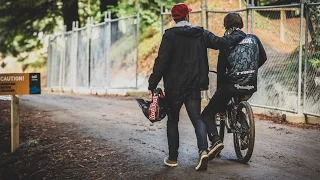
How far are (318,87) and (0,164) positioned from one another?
6.44m

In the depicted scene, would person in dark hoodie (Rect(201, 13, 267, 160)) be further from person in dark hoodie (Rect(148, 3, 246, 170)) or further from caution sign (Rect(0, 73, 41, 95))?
caution sign (Rect(0, 73, 41, 95))

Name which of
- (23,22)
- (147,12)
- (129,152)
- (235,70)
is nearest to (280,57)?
(235,70)

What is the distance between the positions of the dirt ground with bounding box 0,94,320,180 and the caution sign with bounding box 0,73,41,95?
3.33ft

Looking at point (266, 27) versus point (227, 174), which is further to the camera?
point (266, 27)

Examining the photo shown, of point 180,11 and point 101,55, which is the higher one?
point 101,55

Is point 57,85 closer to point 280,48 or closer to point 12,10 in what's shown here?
point 12,10

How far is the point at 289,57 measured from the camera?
1045 centimetres

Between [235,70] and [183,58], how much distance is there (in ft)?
2.55

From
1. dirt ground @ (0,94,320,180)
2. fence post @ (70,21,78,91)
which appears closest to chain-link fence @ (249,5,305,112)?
dirt ground @ (0,94,320,180)

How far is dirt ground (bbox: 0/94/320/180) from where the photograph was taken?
18.4 feet

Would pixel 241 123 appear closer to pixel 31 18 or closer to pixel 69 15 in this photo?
pixel 31 18

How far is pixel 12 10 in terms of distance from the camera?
77.9 feet

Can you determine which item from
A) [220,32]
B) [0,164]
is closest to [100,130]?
[0,164]

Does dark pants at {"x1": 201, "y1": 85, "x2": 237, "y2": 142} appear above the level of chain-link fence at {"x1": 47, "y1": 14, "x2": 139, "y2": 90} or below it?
below
